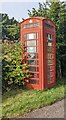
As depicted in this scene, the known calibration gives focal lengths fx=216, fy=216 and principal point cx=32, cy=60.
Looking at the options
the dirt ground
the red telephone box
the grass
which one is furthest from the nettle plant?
the dirt ground

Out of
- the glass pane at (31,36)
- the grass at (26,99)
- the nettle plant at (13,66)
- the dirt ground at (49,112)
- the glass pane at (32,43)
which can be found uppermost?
the glass pane at (31,36)

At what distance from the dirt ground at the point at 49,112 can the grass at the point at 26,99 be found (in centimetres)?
17

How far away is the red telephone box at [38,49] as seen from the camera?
7414 millimetres

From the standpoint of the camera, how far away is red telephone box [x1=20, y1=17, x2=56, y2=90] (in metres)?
7.41

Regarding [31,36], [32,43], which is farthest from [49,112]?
[31,36]

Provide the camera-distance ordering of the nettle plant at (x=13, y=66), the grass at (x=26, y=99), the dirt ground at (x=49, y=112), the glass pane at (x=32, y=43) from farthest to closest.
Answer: the glass pane at (x=32, y=43) → the nettle plant at (x=13, y=66) → the grass at (x=26, y=99) → the dirt ground at (x=49, y=112)

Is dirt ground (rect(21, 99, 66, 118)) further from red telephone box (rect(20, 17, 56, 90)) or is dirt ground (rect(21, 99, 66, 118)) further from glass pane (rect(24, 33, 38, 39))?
glass pane (rect(24, 33, 38, 39))

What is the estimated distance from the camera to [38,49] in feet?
24.5

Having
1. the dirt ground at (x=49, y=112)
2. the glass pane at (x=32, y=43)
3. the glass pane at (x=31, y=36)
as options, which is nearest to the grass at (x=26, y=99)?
the dirt ground at (x=49, y=112)

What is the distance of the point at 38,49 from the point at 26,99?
6.58 ft

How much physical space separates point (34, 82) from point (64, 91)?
1.09 metres

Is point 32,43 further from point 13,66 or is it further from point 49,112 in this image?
point 49,112

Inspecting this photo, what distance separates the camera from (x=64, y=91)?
7.36 meters

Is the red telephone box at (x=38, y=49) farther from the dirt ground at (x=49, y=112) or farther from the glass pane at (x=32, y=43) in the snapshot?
the dirt ground at (x=49, y=112)
